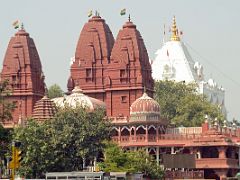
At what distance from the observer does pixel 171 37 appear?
469ft

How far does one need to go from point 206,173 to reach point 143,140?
5800mm

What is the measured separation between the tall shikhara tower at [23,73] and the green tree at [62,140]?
1384 cm

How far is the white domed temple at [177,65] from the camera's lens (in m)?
139

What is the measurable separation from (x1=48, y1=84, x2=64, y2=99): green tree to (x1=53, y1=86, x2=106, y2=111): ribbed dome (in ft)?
78.4

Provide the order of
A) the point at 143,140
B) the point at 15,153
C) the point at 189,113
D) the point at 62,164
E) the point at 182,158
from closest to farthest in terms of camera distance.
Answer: the point at 15,153 → the point at 62,164 → the point at 182,158 → the point at 143,140 → the point at 189,113

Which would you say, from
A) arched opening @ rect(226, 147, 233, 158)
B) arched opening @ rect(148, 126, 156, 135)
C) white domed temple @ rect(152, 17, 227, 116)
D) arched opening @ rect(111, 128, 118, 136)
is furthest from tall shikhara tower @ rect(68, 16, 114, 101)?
white domed temple @ rect(152, 17, 227, 116)

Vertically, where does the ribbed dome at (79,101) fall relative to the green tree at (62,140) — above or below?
above

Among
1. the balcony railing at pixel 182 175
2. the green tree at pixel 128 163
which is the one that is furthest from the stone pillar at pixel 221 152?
the green tree at pixel 128 163

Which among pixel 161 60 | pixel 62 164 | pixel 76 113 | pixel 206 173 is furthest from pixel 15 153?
pixel 161 60

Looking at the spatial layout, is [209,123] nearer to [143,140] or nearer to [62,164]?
[143,140]

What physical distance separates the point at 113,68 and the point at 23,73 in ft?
29.1

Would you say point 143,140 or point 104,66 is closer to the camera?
point 143,140

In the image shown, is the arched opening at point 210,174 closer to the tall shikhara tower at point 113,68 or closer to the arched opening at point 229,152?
the arched opening at point 229,152

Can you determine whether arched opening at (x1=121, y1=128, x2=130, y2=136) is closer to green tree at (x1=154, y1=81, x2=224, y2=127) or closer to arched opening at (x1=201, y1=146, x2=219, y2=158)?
arched opening at (x1=201, y1=146, x2=219, y2=158)
